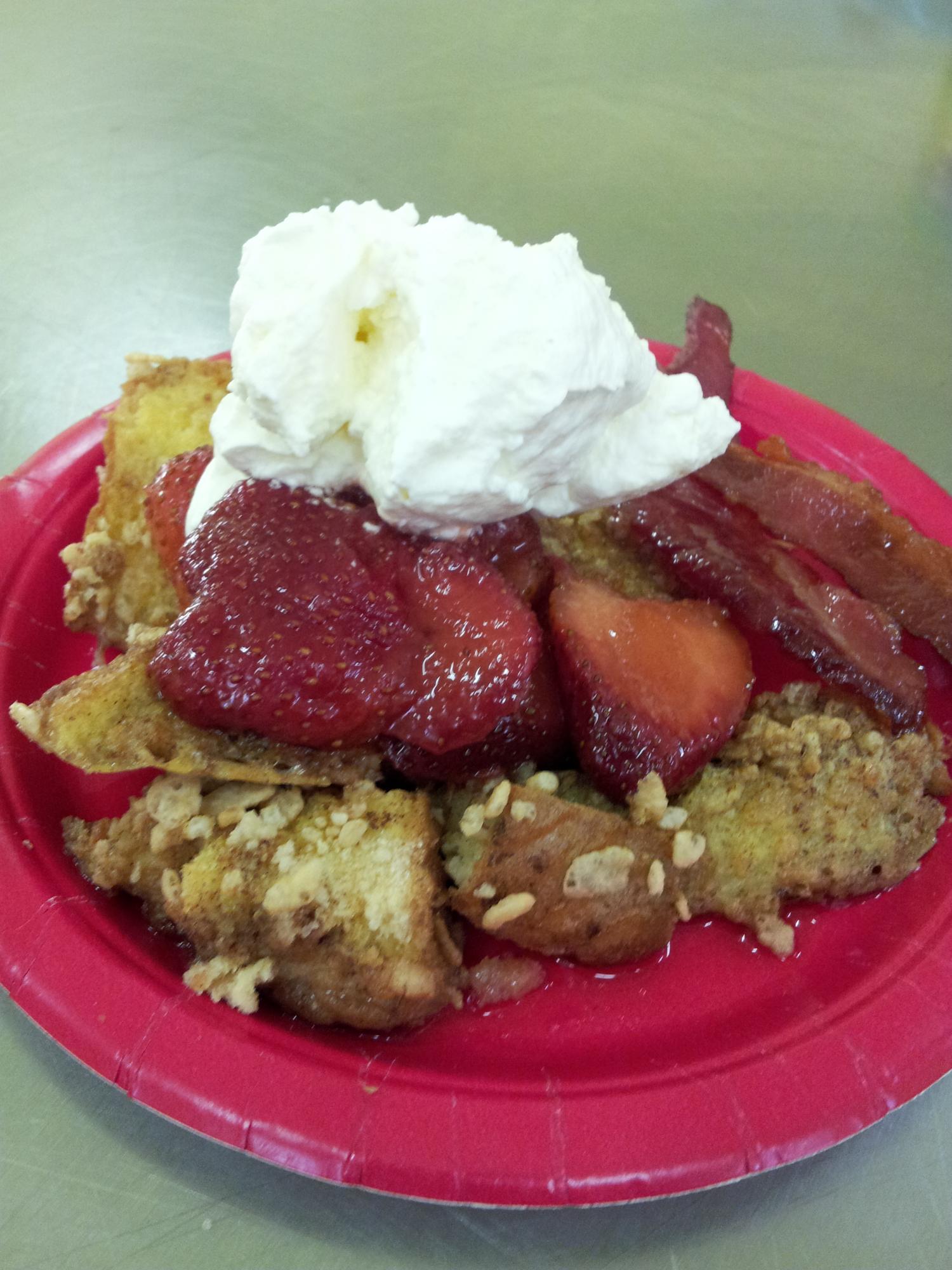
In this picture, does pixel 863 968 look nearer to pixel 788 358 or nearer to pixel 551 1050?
pixel 551 1050

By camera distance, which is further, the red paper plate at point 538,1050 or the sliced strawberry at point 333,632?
the sliced strawberry at point 333,632

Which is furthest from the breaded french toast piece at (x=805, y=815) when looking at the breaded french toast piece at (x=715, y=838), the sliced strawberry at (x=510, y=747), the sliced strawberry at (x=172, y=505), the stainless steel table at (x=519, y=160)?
the stainless steel table at (x=519, y=160)

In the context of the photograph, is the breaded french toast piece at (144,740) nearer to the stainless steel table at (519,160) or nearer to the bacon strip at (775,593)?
the bacon strip at (775,593)

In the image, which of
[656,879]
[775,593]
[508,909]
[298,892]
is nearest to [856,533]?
[775,593]

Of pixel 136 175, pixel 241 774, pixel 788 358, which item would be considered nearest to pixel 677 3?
pixel 788 358

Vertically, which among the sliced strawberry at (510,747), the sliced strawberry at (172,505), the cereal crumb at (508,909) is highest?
the sliced strawberry at (172,505)

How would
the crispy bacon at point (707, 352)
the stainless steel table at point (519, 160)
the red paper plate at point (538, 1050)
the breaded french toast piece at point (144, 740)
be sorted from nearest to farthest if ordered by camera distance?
the red paper plate at point (538, 1050) < the breaded french toast piece at point (144, 740) < the crispy bacon at point (707, 352) < the stainless steel table at point (519, 160)
